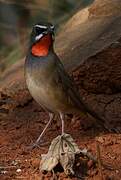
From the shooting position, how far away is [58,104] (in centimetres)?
659

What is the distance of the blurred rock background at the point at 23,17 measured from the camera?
1160 cm

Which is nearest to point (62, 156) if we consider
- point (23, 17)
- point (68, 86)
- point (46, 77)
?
point (46, 77)

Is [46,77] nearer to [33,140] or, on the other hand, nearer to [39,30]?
[39,30]

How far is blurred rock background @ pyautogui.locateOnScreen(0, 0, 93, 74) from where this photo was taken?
11.6 metres

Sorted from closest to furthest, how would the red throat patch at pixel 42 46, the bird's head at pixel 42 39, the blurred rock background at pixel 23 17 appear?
the bird's head at pixel 42 39 → the red throat patch at pixel 42 46 → the blurred rock background at pixel 23 17

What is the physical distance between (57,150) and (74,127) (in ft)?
5.50

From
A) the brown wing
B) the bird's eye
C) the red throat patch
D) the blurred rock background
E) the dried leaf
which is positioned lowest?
the dried leaf

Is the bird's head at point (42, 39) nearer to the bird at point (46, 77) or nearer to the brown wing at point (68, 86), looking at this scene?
the bird at point (46, 77)

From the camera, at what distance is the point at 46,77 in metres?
6.47

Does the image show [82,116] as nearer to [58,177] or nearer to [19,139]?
[19,139]

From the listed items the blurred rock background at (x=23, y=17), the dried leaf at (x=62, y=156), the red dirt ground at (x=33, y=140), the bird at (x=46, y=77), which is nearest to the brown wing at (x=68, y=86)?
the bird at (x=46, y=77)

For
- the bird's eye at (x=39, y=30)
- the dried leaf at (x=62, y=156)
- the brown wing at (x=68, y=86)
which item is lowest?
the dried leaf at (x=62, y=156)

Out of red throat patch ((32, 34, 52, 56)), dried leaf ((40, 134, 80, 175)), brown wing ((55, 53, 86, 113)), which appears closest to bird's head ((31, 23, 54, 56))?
red throat patch ((32, 34, 52, 56))

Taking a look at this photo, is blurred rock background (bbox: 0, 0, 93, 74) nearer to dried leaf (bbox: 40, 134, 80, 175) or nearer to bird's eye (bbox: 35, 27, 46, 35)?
bird's eye (bbox: 35, 27, 46, 35)
